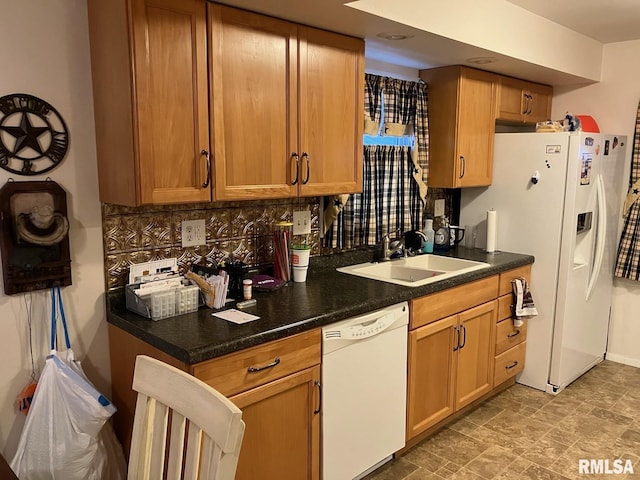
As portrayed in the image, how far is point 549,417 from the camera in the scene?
9.90 ft

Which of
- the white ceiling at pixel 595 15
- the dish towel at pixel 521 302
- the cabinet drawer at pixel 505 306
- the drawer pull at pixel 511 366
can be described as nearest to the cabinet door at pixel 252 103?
the white ceiling at pixel 595 15

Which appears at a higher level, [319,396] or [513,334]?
[319,396]

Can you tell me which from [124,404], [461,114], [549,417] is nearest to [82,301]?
[124,404]

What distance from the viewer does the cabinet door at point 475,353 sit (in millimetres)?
2824

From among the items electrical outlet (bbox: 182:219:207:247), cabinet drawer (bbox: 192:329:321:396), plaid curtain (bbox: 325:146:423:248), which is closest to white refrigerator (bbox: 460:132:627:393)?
plaid curtain (bbox: 325:146:423:248)

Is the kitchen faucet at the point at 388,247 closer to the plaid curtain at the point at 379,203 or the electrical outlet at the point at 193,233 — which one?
the plaid curtain at the point at 379,203

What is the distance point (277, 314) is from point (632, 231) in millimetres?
A: 2925

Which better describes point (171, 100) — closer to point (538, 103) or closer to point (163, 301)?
point (163, 301)

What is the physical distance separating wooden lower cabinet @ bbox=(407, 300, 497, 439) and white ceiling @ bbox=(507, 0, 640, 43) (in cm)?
171

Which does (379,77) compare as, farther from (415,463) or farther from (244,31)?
(415,463)

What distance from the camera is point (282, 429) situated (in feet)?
6.41

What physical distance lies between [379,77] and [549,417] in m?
2.23

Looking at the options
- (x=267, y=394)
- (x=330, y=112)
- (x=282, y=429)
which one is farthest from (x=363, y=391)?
(x=330, y=112)

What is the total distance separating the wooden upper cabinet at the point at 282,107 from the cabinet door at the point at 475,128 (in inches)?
36.9
